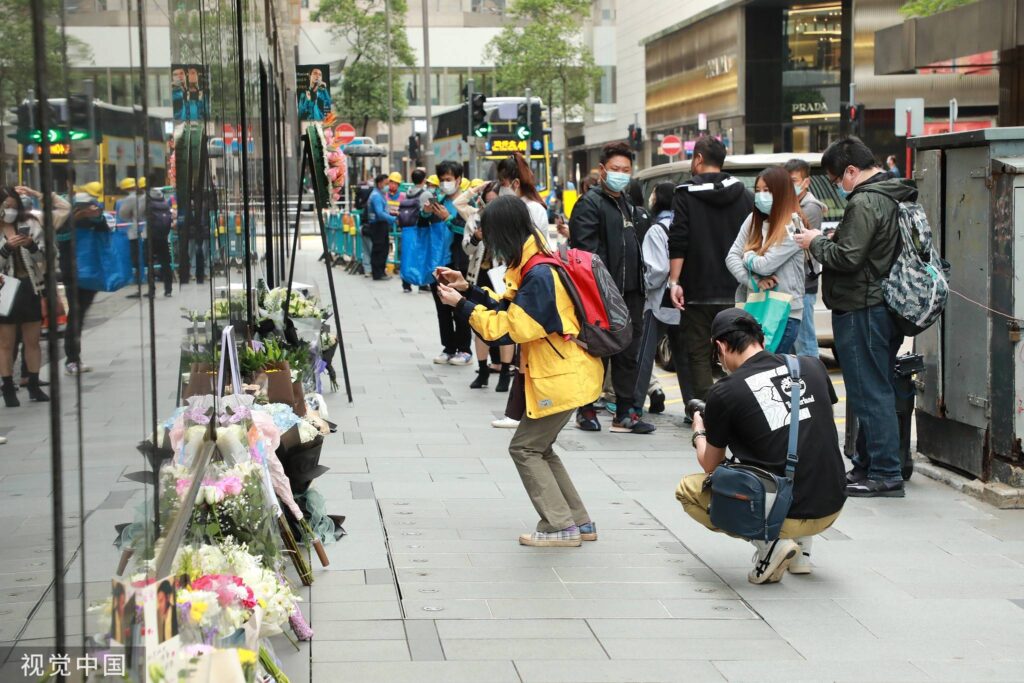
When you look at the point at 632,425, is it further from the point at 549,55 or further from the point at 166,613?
the point at 549,55

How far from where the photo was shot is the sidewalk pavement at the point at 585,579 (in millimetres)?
3025

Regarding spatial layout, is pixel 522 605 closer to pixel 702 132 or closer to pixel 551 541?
pixel 551 541

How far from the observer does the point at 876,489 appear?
7457 mm

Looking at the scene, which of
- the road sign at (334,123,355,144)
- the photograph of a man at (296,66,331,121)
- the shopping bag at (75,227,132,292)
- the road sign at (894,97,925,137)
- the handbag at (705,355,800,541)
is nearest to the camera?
the shopping bag at (75,227,132,292)

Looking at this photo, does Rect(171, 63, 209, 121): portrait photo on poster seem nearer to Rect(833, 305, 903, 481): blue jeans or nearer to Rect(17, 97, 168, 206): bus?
Rect(17, 97, 168, 206): bus

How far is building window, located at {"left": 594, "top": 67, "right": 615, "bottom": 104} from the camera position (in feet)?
249

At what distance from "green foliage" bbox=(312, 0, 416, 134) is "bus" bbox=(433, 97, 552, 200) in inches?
1256

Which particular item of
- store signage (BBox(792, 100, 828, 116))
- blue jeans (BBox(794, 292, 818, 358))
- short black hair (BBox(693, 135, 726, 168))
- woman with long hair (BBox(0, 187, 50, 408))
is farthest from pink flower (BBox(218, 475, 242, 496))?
store signage (BBox(792, 100, 828, 116))

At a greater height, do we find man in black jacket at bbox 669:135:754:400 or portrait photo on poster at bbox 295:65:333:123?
portrait photo on poster at bbox 295:65:333:123

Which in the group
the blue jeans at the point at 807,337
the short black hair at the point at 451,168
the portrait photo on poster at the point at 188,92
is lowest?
the blue jeans at the point at 807,337

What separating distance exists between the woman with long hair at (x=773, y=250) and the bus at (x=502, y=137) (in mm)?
21431

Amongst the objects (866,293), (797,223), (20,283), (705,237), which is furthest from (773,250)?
(20,283)

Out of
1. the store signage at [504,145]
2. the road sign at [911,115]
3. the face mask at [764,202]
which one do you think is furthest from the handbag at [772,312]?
the store signage at [504,145]

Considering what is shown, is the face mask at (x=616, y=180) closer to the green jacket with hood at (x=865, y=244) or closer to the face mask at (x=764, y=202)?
the face mask at (x=764, y=202)
